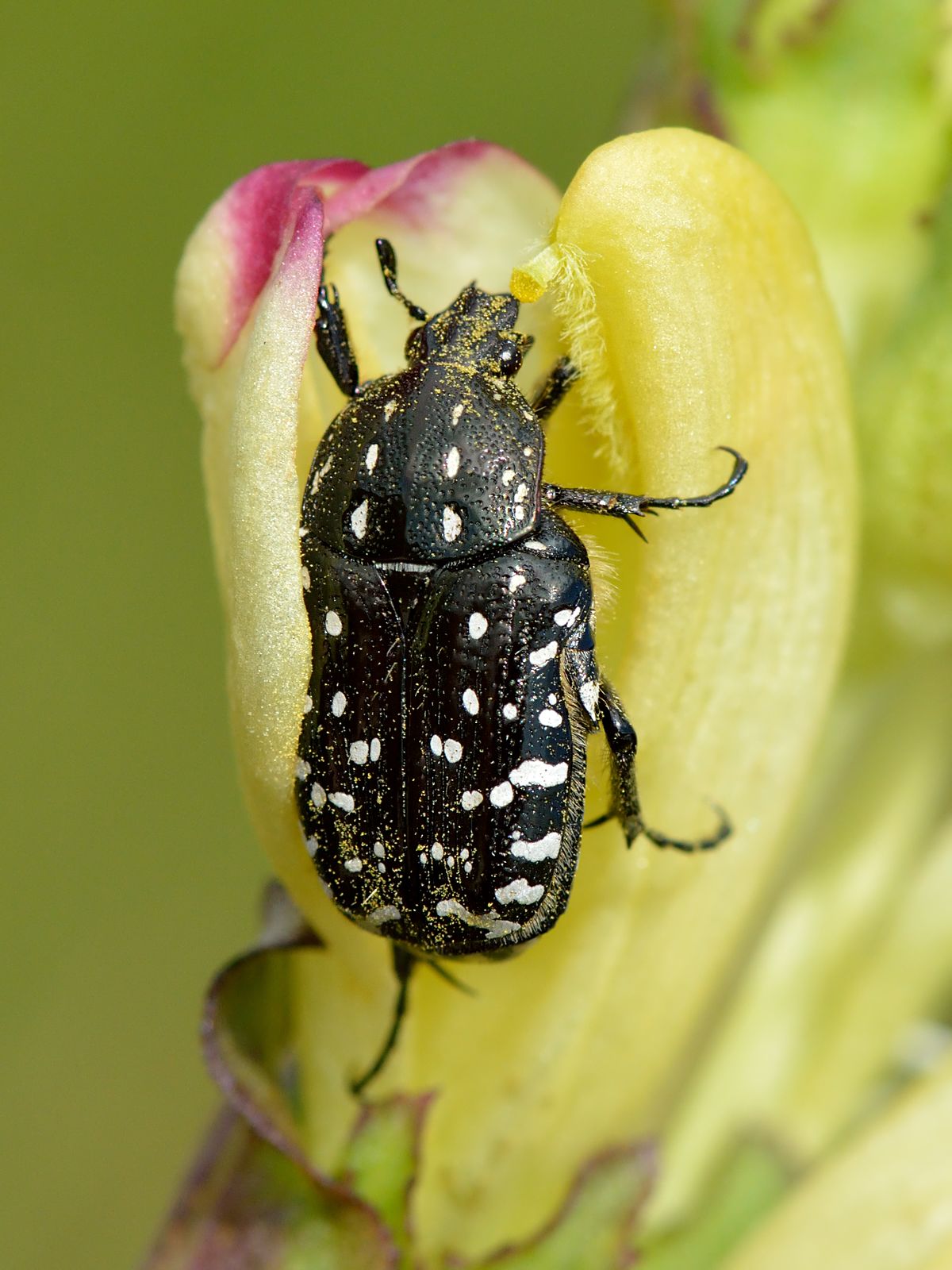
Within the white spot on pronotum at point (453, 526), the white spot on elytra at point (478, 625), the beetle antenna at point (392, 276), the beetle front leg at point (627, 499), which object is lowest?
the white spot on elytra at point (478, 625)

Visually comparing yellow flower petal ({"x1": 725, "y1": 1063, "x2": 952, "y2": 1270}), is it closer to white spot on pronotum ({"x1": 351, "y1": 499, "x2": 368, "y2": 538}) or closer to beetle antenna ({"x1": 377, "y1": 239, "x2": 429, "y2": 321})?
white spot on pronotum ({"x1": 351, "y1": 499, "x2": 368, "y2": 538})

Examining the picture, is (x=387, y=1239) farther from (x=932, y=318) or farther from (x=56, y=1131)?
(x=56, y=1131)

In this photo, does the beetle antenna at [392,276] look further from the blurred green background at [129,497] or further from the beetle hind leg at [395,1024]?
the blurred green background at [129,497]

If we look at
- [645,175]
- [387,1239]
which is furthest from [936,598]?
[387,1239]

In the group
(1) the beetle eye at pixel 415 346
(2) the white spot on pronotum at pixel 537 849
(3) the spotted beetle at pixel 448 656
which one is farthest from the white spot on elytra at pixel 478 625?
(1) the beetle eye at pixel 415 346

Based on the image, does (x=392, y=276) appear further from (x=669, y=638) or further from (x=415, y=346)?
(x=669, y=638)

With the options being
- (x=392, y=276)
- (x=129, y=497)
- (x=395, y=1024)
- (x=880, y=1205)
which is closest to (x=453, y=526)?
(x=392, y=276)
